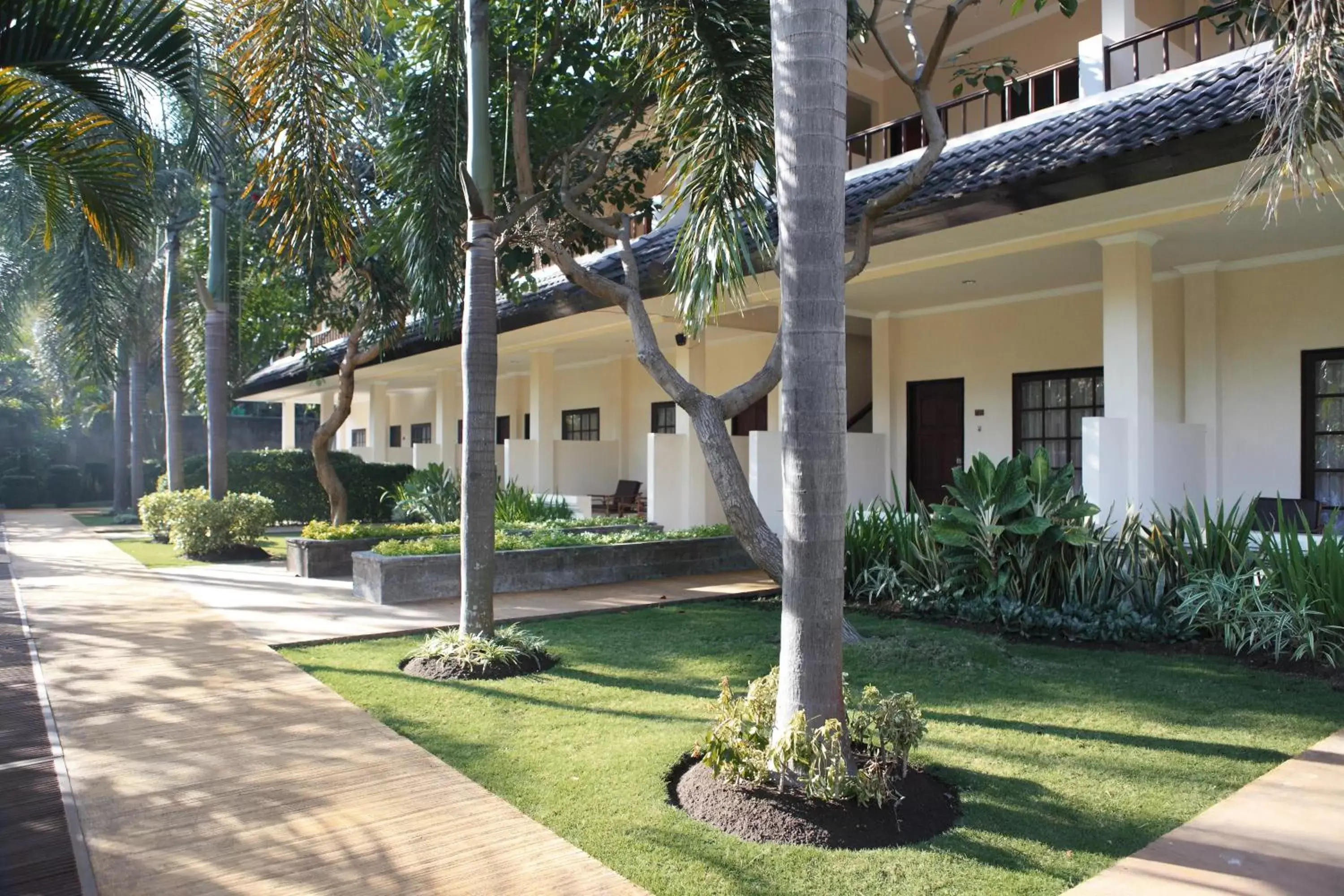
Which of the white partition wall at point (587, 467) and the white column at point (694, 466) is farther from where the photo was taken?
the white partition wall at point (587, 467)

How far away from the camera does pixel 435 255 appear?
780 cm

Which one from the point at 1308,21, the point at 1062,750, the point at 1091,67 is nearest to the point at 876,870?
the point at 1062,750

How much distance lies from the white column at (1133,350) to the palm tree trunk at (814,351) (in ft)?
19.5

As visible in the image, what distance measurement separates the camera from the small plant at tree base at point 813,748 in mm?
3691

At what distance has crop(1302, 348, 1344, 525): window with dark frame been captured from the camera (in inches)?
381

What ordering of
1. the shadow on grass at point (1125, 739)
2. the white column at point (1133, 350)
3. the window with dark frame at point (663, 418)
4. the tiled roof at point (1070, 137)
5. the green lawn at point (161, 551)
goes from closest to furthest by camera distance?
1. the shadow on grass at point (1125, 739)
2. the tiled roof at point (1070, 137)
3. the white column at point (1133, 350)
4. the green lawn at point (161, 551)
5. the window with dark frame at point (663, 418)

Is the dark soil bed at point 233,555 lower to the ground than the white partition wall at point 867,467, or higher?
lower

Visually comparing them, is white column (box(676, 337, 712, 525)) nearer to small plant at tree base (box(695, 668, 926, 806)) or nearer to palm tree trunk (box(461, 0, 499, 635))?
palm tree trunk (box(461, 0, 499, 635))

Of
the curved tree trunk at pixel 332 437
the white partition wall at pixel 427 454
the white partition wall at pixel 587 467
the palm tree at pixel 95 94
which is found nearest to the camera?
the palm tree at pixel 95 94

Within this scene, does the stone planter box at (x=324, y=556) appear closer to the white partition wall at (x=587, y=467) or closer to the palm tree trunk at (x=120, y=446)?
the white partition wall at (x=587, y=467)

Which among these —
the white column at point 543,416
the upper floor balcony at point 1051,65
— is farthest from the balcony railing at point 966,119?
the white column at point 543,416

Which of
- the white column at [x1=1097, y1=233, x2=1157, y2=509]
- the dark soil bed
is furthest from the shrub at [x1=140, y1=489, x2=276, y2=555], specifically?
the white column at [x1=1097, y1=233, x2=1157, y2=509]

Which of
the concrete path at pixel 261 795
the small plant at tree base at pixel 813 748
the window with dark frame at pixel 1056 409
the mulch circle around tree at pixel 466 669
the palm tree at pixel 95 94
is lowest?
the concrete path at pixel 261 795

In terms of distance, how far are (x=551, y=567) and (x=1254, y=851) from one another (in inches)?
301
